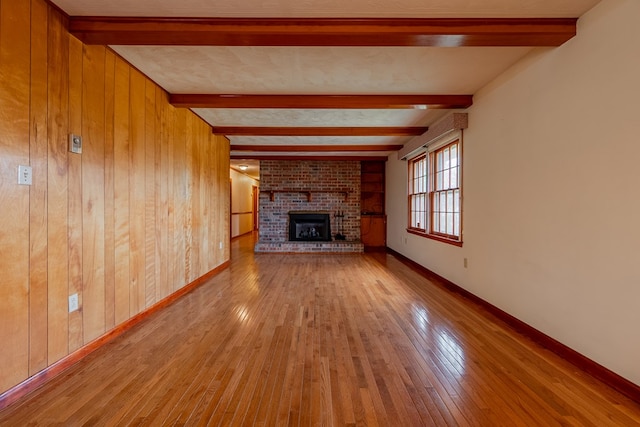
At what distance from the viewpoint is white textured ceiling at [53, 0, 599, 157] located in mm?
2002

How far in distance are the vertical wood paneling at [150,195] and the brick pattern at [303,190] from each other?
4864 mm

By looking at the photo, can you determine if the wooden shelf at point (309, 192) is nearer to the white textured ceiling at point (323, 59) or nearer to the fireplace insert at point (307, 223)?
the fireplace insert at point (307, 223)

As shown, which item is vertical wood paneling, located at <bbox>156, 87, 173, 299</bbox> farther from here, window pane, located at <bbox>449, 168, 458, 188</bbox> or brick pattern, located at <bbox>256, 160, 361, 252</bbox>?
brick pattern, located at <bbox>256, 160, 361, 252</bbox>

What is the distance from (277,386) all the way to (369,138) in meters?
4.76

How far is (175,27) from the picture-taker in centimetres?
213

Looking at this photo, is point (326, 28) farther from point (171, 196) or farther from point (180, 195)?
point (180, 195)

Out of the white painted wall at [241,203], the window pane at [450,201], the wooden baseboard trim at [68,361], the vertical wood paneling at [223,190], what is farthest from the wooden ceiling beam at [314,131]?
the white painted wall at [241,203]

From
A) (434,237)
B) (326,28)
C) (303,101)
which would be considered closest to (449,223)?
(434,237)

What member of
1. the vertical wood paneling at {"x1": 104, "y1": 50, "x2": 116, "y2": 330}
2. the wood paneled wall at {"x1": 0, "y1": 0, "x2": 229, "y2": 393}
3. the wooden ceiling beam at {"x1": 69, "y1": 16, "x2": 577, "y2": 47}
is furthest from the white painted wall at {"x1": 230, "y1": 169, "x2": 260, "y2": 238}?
the wooden ceiling beam at {"x1": 69, "y1": 16, "x2": 577, "y2": 47}

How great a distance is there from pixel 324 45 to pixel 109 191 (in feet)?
6.79

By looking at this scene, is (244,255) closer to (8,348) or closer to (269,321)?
(269,321)

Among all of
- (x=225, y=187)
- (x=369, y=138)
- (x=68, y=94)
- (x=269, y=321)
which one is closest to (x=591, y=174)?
(x=269, y=321)

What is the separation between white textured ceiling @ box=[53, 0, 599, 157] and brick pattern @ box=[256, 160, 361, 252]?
3822mm

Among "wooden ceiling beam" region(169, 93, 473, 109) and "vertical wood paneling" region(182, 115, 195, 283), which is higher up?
"wooden ceiling beam" region(169, 93, 473, 109)
